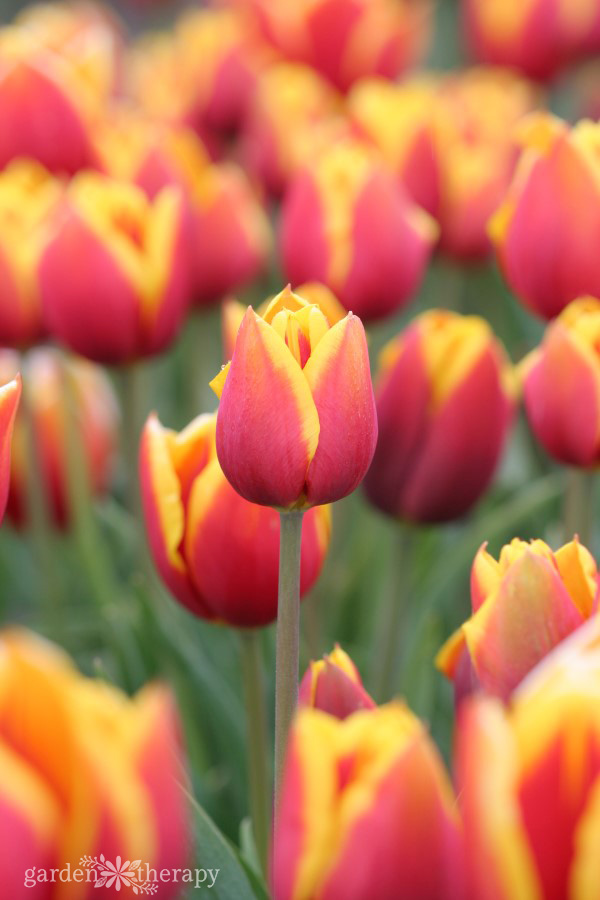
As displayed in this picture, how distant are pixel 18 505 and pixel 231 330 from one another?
407mm

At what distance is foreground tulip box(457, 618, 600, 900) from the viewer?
24cm

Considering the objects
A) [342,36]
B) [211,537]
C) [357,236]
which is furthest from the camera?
[342,36]

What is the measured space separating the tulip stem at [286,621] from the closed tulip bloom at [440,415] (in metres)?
0.25

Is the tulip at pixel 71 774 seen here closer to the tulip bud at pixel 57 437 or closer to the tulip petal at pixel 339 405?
the tulip petal at pixel 339 405

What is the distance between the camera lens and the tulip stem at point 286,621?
388mm

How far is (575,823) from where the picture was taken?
258mm

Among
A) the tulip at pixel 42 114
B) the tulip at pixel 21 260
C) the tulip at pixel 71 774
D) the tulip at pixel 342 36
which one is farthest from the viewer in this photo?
the tulip at pixel 342 36

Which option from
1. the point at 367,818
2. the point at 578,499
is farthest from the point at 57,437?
the point at 367,818

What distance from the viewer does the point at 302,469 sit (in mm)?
386

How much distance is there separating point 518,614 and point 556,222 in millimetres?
326

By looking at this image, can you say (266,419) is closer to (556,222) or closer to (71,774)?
(71,774)

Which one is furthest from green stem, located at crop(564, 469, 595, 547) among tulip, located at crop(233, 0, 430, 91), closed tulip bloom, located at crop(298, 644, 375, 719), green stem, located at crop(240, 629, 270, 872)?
tulip, located at crop(233, 0, 430, 91)

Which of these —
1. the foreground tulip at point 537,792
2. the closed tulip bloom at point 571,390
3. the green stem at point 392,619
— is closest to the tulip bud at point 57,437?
the green stem at point 392,619

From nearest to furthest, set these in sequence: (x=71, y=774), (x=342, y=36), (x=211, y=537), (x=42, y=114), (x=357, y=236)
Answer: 1. (x=71, y=774)
2. (x=211, y=537)
3. (x=357, y=236)
4. (x=42, y=114)
5. (x=342, y=36)
